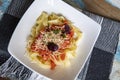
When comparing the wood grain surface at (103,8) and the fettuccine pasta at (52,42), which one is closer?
the fettuccine pasta at (52,42)

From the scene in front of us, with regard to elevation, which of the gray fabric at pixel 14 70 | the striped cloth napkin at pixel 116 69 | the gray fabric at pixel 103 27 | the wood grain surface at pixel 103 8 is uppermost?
the wood grain surface at pixel 103 8

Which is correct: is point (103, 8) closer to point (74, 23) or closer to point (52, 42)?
point (74, 23)

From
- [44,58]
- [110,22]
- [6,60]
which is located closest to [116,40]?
[110,22]

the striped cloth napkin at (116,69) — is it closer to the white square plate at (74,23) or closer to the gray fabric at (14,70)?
the white square plate at (74,23)

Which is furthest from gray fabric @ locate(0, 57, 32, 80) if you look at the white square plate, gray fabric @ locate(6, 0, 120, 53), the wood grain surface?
the wood grain surface

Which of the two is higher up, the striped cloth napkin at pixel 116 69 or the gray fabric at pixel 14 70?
the striped cloth napkin at pixel 116 69

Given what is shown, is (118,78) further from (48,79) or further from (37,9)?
(37,9)

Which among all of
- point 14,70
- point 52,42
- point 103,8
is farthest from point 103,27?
point 14,70

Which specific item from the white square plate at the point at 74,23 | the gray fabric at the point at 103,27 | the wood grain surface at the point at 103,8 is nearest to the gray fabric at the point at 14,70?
the white square plate at the point at 74,23
